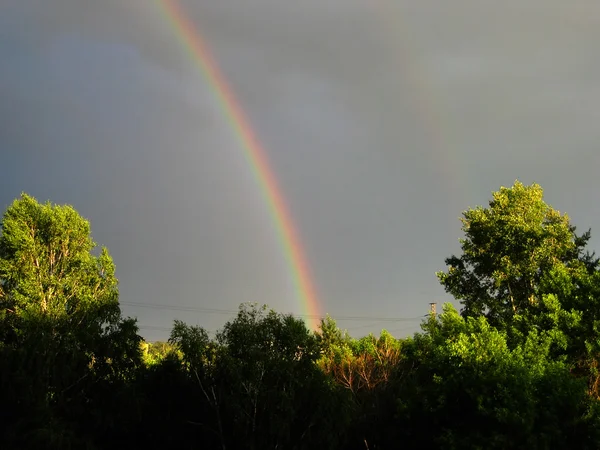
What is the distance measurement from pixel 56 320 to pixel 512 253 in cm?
3302

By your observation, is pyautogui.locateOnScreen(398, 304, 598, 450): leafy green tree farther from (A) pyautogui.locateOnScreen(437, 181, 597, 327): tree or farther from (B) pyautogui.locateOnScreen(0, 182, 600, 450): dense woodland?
(A) pyautogui.locateOnScreen(437, 181, 597, 327): tree

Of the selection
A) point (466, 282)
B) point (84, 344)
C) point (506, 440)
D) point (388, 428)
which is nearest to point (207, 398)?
point (84, 344)

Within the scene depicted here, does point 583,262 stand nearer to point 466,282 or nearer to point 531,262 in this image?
point 531,262

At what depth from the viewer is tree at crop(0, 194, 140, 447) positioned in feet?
105

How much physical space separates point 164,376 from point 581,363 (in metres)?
26.5

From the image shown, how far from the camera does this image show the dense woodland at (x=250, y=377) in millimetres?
31219

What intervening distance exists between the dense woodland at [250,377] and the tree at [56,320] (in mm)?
92

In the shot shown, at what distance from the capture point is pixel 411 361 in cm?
4962

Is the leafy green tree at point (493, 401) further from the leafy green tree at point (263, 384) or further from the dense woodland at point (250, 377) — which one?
the leafy green tree at point (263, 384)

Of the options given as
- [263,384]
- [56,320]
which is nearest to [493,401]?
[263,384]

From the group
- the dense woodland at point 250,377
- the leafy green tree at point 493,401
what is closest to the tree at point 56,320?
the dense woodland at point 250,377

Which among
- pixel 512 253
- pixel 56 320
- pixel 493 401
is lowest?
pixel 493 401

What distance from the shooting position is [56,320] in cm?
3981

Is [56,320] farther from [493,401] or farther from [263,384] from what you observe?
[493,401]
